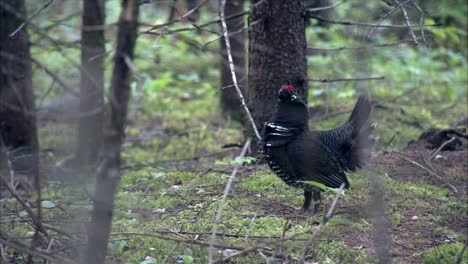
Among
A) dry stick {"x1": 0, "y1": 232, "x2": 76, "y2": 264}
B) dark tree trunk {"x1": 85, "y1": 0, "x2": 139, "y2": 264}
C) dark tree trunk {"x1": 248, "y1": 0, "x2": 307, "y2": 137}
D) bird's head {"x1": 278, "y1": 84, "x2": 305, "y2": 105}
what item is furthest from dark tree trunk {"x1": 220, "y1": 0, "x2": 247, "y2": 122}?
dark tree trunk {"x1": 85, "y1": 0, "x2": 139, "y2": 264}

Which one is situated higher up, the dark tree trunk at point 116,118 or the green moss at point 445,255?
the dark tree trunk at point 116,118

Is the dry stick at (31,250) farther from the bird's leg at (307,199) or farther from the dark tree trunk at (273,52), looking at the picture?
the dark tree trunk at (273,52)

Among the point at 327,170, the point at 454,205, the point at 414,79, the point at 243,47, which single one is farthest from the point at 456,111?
the point at 327,170

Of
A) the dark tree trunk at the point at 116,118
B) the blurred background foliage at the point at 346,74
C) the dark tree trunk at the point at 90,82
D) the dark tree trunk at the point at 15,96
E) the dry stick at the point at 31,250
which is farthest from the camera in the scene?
the blurred background foliage at the point at 346,74

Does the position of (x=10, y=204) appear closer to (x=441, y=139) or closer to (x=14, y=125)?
(x=14, y=125)

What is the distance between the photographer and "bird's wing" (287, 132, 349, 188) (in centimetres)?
594

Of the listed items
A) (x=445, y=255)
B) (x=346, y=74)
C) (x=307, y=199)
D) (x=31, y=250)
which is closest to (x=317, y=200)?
(x=307, y=199)

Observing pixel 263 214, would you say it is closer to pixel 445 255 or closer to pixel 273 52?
pixel 445 255

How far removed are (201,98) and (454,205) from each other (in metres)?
6.92

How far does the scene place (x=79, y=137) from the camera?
8.79 m

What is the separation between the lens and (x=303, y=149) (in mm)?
6008

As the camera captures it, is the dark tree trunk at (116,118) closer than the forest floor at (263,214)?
Yes

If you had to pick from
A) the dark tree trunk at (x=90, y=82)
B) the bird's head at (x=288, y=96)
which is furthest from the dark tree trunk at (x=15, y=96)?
the bird's head at (x=288, y=96)

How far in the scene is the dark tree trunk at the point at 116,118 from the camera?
344cm
